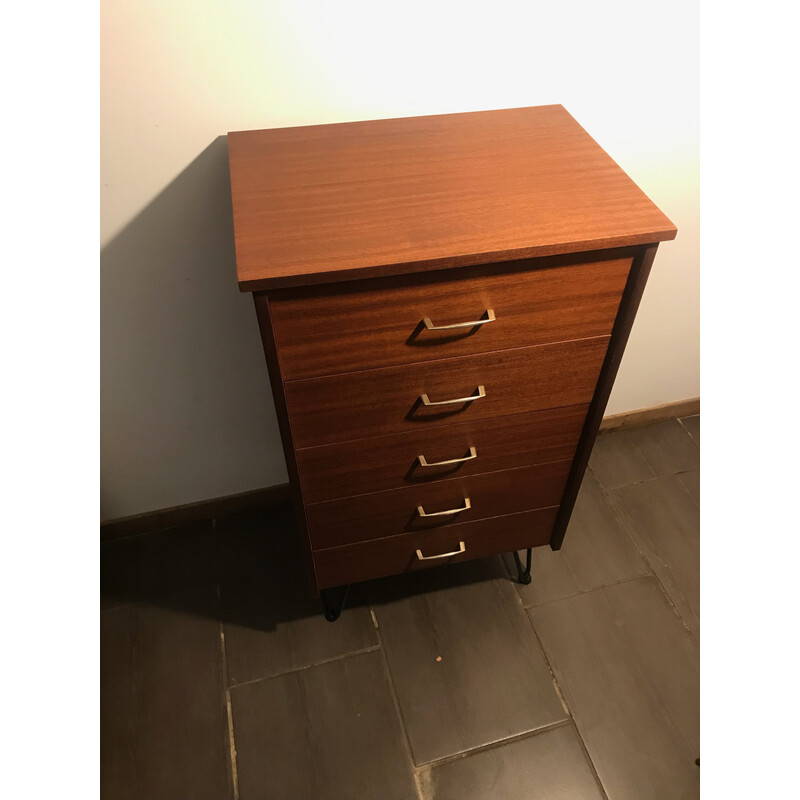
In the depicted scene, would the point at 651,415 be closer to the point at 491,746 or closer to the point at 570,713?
the point at 570,713

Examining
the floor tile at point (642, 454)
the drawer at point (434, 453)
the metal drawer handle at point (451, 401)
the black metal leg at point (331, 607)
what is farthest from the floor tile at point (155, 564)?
the floor tile at point (642, 454)

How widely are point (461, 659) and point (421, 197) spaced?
3.51 ft

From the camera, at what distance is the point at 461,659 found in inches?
58.9

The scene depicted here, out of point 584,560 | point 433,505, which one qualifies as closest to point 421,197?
point 433,505

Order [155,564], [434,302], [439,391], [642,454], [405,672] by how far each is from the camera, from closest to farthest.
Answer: [434,302] → [439,391] → [405,672] → [155,564] → [642,454]

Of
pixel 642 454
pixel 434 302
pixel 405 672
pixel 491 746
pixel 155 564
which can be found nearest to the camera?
pixel 434 302

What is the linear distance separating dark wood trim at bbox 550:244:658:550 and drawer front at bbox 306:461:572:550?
0.08 ft

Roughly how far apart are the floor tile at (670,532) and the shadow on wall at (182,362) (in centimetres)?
102

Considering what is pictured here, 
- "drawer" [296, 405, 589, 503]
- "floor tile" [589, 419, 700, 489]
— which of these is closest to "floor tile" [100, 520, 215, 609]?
"drawer" [296, 405, 589, 503]

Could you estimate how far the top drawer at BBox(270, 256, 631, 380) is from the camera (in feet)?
2.97

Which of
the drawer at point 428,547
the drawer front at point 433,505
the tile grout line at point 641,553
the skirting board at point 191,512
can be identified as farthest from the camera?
the skirting board at point 191,512

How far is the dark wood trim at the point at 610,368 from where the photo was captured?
978mm

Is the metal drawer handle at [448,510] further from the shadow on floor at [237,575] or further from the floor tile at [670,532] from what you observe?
the floor tile at [670,532]

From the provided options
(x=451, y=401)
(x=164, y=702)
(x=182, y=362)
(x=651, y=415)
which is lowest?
(x=164, y=702)
